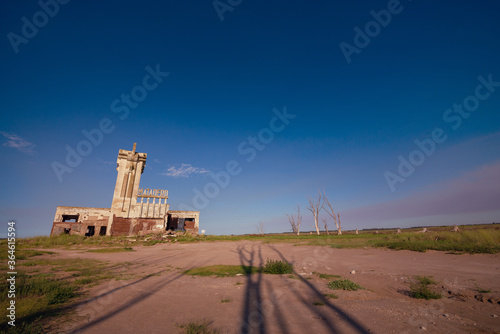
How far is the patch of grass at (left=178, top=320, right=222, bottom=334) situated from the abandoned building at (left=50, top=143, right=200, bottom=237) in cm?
3301

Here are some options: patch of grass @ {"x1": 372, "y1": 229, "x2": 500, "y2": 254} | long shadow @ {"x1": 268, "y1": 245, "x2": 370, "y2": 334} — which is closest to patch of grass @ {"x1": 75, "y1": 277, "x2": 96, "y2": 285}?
long shadow @ {"x1": 268, "y1": 245, "x2": 370, "y2": 334}

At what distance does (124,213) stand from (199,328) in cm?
3585

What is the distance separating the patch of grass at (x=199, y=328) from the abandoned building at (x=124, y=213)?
33.0 metres

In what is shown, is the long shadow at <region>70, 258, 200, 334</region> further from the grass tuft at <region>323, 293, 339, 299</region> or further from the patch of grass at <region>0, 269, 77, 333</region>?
the grass tuft at <region>323, 293, 339, 299</region>

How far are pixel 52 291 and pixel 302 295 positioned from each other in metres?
6.55

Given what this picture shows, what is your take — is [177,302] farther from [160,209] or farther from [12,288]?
[160,209]

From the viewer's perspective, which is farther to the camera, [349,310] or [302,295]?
[302,295]

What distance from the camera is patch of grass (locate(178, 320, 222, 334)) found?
3586 millimetres

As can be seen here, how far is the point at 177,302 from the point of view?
5406 mm

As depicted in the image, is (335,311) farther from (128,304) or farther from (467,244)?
(467,244)

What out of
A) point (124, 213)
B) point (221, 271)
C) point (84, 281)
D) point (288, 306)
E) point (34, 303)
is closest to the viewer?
point (34, 303)

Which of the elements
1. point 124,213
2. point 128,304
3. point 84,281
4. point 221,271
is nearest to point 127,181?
point 124,213

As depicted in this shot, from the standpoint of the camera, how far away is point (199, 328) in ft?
12.4

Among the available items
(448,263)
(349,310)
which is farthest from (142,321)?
(448,263)
